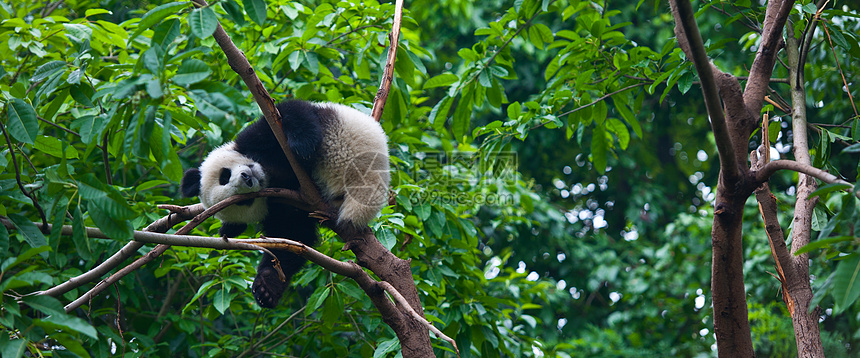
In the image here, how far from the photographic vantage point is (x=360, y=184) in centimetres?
335

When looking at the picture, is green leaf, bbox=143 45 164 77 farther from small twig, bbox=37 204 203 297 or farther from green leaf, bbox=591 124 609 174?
green leaf, bbox=591 124 609 174

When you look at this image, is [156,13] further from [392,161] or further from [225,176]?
[392,161]

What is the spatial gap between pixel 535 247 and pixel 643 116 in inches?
103

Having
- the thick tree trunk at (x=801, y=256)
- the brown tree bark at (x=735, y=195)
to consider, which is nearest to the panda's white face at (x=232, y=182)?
the brown tree bark at (x=735, y=195)

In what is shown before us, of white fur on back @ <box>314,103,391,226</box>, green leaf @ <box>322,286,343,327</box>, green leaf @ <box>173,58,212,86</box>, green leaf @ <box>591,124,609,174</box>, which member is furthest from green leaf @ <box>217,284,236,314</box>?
green leaf @ <box>591,124,609,174</box>

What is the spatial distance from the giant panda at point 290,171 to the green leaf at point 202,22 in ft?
4.38

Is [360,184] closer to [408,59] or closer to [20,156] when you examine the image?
[408,59]

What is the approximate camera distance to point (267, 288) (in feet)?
10.6

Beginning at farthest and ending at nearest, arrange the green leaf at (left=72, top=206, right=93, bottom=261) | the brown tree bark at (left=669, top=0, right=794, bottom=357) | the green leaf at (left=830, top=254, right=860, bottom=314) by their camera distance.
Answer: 1. the brown tree bark at (left=669, top=0, right=794, bottom=357)
2. the green leaf at (left=72, top=206, right=93, bottom=261)
3. the green leaf at (left=830, top=254, right=860, bottom=314)

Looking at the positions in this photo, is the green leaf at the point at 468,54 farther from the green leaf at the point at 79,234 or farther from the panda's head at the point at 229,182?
the green leaf at the point at 79,234

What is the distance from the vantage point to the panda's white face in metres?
3.23

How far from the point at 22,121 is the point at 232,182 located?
1152 millimetres

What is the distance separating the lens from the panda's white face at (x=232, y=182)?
3234 mm

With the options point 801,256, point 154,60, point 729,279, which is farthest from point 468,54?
point 154,60
